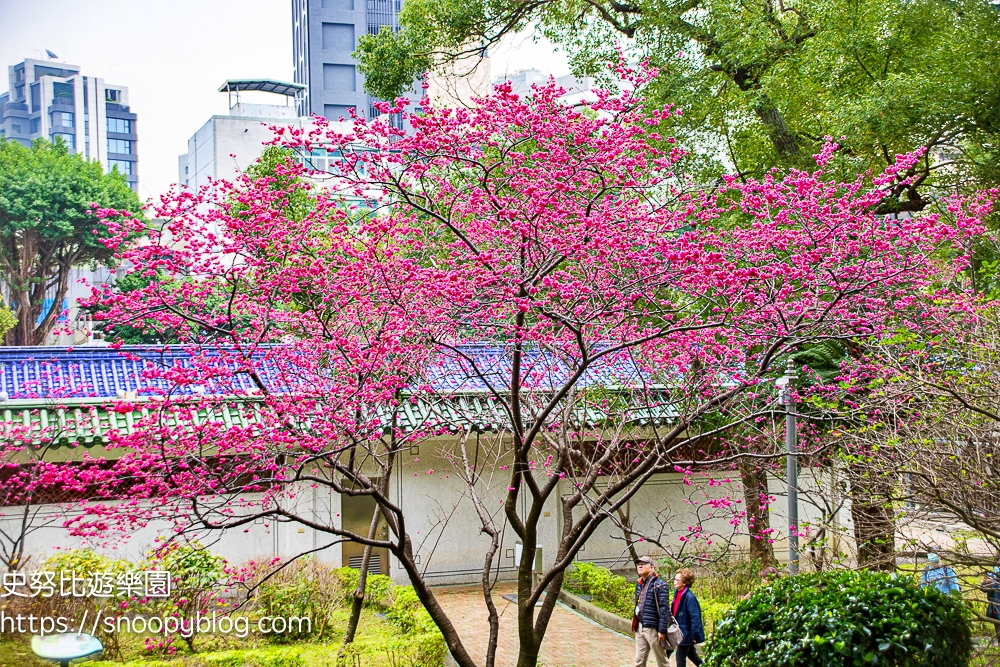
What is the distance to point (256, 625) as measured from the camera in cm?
1050

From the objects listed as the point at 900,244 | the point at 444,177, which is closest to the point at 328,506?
the point at 444,177

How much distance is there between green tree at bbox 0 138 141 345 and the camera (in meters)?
31.2

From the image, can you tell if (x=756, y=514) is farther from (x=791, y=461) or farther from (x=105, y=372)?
(x=105, y=372)

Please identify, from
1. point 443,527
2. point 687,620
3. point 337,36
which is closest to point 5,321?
point 443,527

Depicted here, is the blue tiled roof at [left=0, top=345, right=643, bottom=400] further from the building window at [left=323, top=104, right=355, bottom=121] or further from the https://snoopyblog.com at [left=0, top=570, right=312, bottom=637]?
the building window at [left=323, top=104, right=355, bottom=121]

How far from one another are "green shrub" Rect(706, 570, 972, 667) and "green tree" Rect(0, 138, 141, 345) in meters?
29.2

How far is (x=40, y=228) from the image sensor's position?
31.6 m

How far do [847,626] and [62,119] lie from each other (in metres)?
56.0

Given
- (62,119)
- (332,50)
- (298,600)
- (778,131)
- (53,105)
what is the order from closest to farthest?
(298,600), (778,131), (53,105), (332,50), (62,119)

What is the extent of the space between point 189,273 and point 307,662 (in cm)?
390

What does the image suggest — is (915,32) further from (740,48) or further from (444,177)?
(444,177)

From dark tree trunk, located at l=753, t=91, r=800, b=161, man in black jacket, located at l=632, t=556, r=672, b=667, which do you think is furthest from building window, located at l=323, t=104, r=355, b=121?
man in black jacket, located at l=632, t=556, r=672, b=667

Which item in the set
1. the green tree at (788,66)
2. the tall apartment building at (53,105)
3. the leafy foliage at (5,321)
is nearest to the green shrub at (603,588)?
the green tree at (788,66)

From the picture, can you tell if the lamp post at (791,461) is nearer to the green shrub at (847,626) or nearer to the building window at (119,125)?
the green shrub at (847,626)
